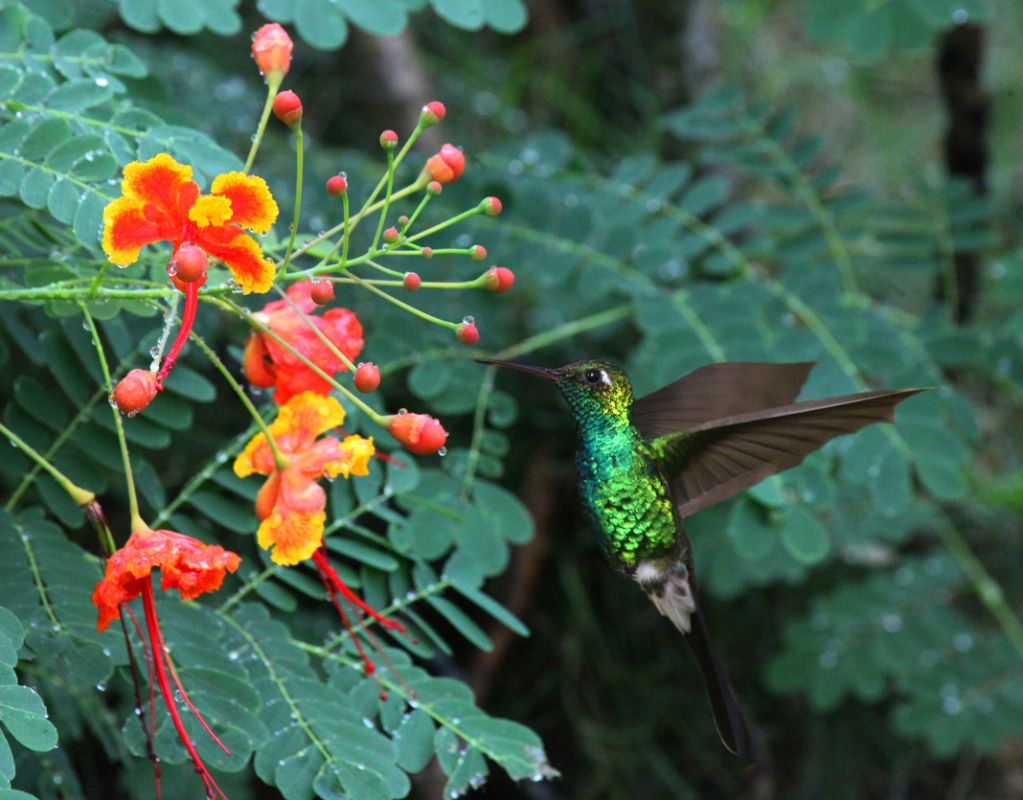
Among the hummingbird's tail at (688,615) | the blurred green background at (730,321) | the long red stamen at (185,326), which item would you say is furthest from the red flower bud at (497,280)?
the blurred green background at (730,321)

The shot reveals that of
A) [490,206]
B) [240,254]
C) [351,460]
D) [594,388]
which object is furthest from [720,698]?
[240,254]

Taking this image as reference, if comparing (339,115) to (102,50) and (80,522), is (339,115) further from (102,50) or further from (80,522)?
(80,522)

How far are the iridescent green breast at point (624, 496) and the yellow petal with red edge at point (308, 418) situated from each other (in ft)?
0.96

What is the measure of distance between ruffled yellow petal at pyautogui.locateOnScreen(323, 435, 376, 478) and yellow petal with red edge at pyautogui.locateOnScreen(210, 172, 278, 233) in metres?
0.23

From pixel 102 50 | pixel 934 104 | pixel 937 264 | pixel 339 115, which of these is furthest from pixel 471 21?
pixel 934 104

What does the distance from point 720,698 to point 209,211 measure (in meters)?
0.79

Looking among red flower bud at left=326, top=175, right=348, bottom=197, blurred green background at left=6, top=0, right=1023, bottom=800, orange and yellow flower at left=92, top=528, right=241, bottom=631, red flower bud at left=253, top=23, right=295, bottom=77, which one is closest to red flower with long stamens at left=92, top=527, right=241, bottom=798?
orange and yellow flower at left=92, top=528, right=241, bottom=631

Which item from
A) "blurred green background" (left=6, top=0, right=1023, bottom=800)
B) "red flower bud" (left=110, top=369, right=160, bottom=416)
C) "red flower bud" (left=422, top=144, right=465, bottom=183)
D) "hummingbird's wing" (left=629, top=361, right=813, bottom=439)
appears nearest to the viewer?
"red flower bud" (left=110, top=369, right=160, bottom=416)

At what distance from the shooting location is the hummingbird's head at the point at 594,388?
1.29 metres

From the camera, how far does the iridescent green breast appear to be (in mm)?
1334

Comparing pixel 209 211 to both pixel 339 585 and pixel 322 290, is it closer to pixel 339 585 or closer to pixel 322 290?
pixel 322 290

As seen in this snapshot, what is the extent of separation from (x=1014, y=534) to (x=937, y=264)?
3.22ft

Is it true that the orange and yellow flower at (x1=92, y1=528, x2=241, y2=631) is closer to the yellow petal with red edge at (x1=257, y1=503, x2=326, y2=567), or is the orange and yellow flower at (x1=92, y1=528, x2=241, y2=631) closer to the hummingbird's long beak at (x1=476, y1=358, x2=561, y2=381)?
the yellow petal with red edge at (x1=257, y1=503, x2=326, y2=567)

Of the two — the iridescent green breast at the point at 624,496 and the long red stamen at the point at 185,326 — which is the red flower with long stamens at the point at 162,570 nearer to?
the long red stamen at the point at 185,326
